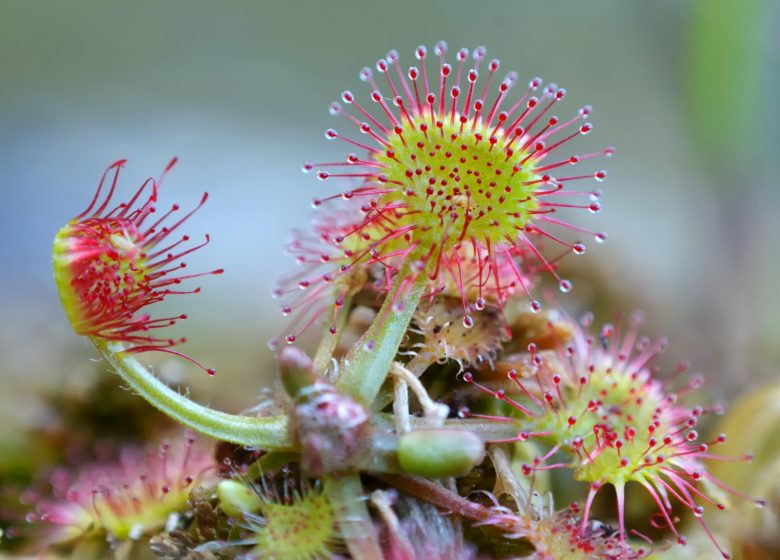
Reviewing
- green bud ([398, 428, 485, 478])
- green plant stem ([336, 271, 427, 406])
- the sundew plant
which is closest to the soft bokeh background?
the sundew plant

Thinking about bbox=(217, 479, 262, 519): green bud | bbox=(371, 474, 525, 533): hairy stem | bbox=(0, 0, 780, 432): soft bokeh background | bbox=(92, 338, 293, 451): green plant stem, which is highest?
bbox=(0, 0, 780, 432): soft bokeh background

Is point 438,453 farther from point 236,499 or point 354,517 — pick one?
point 236,499

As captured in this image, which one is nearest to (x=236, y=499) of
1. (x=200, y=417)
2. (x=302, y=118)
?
(x=200, y=417)

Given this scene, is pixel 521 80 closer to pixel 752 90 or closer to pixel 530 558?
pixel 752 90

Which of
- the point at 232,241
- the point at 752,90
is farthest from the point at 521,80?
the point at 232,241

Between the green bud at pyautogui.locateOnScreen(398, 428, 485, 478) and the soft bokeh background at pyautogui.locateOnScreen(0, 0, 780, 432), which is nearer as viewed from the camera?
the green bud at pyautogui.locateOnScreen(398, 428, 485, 478)

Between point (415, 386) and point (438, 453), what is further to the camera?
point (415, 386)

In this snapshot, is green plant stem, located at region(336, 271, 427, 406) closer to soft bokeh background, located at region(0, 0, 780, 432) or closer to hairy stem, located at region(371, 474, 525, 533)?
hairy stem, located at region(371, 474, 525, 533)

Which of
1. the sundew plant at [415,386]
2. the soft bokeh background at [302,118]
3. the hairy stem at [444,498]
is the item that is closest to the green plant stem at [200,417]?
the sundew plant at [415,386]
